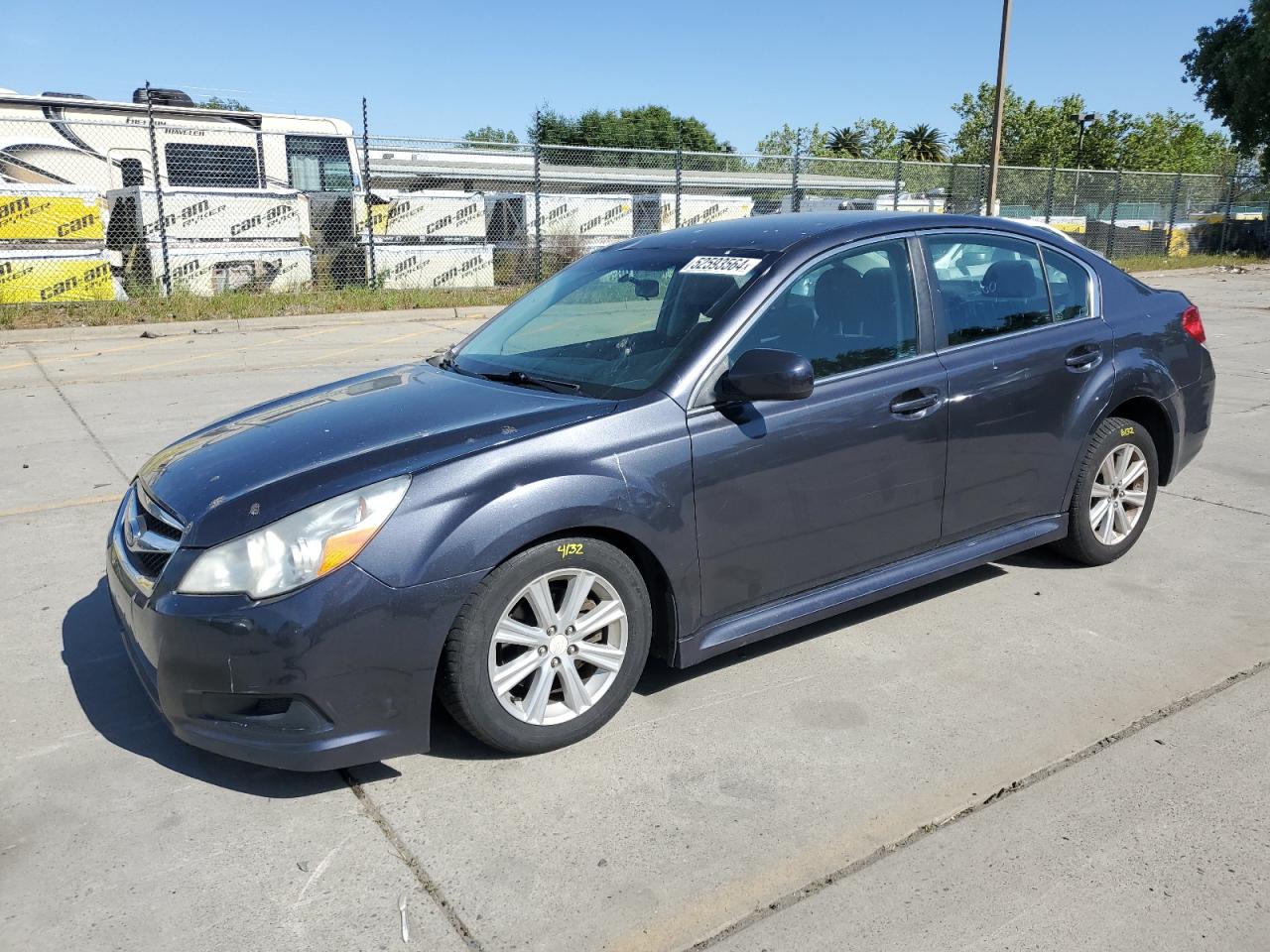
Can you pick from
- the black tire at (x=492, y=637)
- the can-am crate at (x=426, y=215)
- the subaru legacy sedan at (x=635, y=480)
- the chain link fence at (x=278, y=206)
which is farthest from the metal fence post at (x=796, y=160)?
the black tire at (x=492, y=637)

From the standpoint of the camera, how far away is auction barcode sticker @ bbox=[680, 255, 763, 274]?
3.83m

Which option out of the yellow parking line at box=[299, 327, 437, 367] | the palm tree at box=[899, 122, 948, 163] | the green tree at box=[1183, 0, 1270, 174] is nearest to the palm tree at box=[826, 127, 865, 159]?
the palm tree at box=[899, 122, 948, 163]

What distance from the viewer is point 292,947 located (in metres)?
2.43

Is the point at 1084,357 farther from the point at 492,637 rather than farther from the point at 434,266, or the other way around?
the point at 434,266

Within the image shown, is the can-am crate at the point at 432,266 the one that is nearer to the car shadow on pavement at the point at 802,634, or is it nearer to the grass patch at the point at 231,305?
the grass patch at the point at 231,305

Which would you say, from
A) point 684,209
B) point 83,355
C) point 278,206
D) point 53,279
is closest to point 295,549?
point 83,355

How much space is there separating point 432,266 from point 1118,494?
1467cm

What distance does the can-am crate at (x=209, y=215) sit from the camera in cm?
1559

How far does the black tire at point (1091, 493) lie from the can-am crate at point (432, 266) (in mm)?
14402

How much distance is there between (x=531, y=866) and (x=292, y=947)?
2.00 feet

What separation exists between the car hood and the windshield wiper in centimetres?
6

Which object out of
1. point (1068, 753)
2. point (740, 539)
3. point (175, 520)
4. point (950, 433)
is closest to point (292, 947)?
point (175, 520)

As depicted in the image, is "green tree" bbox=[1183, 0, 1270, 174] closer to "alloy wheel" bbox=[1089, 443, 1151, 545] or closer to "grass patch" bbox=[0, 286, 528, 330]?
"grass patch" bbox=[0, 286, 528, 330]

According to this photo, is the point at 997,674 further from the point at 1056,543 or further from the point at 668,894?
the point at 668,894
